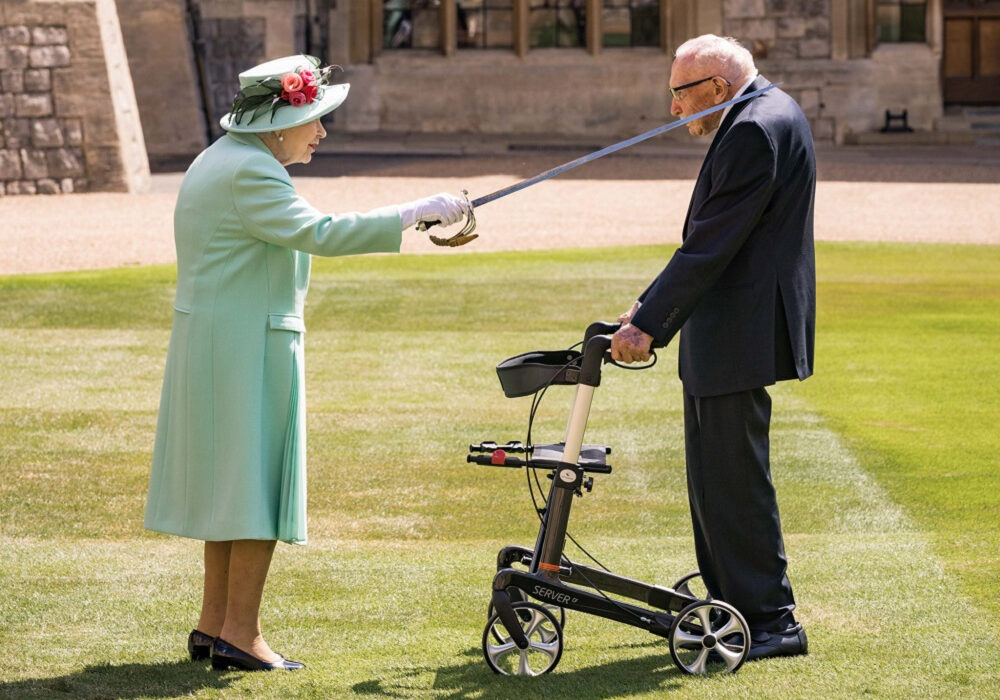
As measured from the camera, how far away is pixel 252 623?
3830mm

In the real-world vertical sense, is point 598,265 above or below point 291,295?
below

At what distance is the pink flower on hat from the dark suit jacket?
98cm

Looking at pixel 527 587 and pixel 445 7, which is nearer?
pixel 527 587

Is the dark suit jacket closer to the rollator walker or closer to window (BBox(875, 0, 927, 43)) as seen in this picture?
the rollator walker

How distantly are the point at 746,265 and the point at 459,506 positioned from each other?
2204 millimetres

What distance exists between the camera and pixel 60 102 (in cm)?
1711

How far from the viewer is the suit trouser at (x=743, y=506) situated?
12.5 ft

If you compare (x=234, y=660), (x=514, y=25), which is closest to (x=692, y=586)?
(x=234, y=660)

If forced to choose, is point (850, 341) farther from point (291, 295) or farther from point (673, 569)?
point (291, 295)

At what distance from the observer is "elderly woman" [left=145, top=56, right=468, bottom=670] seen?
3.71 meters

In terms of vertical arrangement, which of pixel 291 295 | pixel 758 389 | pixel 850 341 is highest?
pixel 291 295

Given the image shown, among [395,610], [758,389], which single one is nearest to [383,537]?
[395,610]

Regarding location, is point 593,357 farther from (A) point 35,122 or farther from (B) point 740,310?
(A) point 35,122

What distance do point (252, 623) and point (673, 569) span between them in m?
1.50
